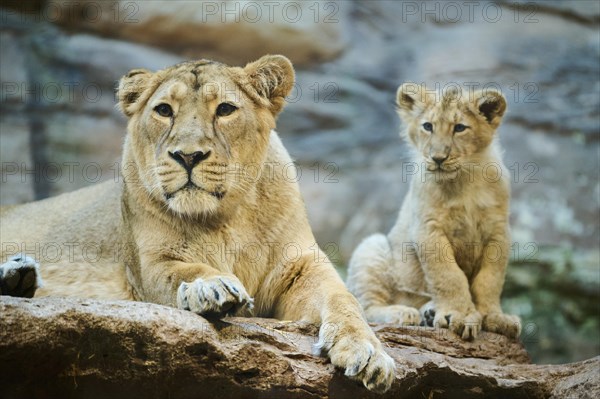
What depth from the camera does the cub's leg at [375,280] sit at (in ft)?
17.6

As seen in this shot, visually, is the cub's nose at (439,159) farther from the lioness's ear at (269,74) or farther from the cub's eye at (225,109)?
the cub's eye at (225,109)

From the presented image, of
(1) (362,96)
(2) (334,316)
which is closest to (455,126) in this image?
(2) (334,316)

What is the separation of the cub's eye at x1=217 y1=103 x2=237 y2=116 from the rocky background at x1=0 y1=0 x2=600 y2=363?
354 centimetres

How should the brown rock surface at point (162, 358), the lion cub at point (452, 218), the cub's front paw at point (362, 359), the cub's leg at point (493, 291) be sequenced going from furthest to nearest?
the lion cub at point (452, 218)
the cub's leg at point (493, 291)
the cub's front paw at point (362, 359)
the brown rock surface at point (162, 358)

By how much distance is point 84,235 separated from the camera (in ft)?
16.7

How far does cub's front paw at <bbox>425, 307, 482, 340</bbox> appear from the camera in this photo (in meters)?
4.64

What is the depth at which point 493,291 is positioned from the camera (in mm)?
4980

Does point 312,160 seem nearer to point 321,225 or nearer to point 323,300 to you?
point 321,225

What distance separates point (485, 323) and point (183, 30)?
Answer: 14.9 feet

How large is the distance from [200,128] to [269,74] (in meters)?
0.63

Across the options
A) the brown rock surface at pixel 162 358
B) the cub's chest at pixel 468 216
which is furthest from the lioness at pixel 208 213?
the cub's chest at pixel 468 216

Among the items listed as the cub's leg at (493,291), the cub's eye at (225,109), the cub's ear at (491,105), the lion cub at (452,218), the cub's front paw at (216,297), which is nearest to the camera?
the cub's front paw at (216,297)

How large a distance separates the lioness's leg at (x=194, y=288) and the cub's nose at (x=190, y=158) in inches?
19.3

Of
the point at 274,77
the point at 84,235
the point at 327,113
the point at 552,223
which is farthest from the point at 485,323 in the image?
the point at 327,113
